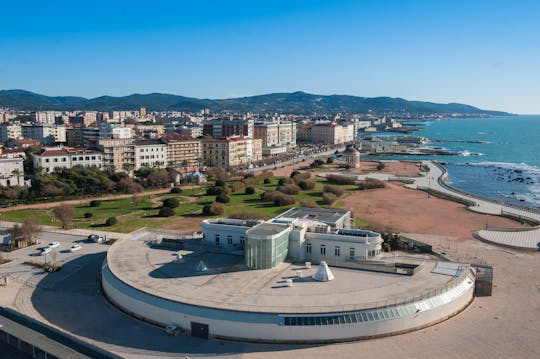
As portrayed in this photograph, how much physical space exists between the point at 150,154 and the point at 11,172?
2503cm

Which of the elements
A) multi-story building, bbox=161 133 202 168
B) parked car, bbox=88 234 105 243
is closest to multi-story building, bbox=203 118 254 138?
multi-story building, bbox=161 133 202 168

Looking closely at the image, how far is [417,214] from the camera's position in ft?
181

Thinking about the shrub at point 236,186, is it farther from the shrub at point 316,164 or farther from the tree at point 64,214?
the shrub at point 316,164

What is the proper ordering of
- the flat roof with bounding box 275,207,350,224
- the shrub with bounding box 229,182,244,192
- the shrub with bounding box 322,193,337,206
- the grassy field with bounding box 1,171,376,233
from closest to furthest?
1. the flat roof with bounding box 275,207,350,224
2. the grassy field with bounding box 1,171,376,233
3. the shrub with bounding box 322,193,337,206
4. the shrub with bounding box 229,182,244,192

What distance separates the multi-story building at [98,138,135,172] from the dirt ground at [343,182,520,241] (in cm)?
4153

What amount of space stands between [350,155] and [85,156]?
5505 cm

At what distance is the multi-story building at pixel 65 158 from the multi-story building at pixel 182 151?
15.9 metres

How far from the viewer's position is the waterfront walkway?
43.6 meters

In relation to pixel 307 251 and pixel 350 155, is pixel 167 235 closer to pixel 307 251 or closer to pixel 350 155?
pixel 307 251

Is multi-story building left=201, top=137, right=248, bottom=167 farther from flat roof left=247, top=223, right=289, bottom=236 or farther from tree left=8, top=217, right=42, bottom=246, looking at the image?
flat roof left=247, top=223, right=289, bottom=236

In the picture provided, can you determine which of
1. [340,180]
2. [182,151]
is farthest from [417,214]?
[182,151]

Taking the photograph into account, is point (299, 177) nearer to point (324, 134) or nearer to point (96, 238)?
point (96, 238)

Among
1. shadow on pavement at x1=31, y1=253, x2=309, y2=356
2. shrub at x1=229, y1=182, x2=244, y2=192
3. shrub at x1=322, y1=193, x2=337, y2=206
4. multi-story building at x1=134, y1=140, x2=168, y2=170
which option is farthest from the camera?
multi-story building at x1=134, y1=140, x2=168, y2=170

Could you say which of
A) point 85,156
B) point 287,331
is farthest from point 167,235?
point 85,156
